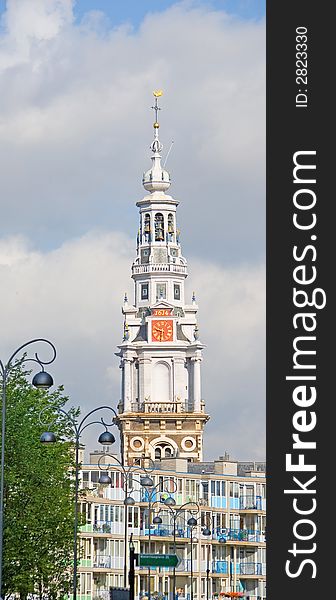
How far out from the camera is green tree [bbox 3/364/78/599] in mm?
81500

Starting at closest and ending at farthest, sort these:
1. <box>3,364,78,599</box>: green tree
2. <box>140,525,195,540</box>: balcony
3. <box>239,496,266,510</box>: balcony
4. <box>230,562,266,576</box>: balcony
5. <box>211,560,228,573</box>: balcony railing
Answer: <box>3,364,78,599</box>: green tree
<box>140,525,195,540</box>: balcony
<box>211,560,228,573</box>: balcony railing
<box>230,562,266,576</box>: balcony
<box>239,496,266,510</box>: balcony

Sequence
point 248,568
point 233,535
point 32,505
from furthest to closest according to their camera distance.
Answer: point 233,535 → point 248,568 → point 32,505

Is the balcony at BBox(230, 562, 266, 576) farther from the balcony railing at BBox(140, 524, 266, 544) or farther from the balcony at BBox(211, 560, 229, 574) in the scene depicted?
the balcony railing at BBox(140, 524, 266, 544)

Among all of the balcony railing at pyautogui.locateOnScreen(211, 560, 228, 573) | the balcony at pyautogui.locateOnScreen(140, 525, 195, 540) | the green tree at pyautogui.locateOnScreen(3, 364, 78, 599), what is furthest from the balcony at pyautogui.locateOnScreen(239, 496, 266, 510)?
the green tree at pyautogui.locateOnScreen(3, 364, 78, 599)

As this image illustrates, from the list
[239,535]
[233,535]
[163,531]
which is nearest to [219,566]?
[233,535]

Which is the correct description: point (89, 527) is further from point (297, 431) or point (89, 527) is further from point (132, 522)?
point (297, 431)

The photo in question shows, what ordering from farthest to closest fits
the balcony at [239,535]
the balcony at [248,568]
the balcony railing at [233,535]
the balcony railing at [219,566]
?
the balcony at [239,535] < the balcony at [248,568] < the balcony railing at [219,566] < the balcony railing at [233,535]

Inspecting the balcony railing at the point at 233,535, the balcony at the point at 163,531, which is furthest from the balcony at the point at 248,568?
the balcony at the point at 163,531

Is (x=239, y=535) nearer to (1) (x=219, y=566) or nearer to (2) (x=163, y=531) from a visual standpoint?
(1) (x=219, y=566)

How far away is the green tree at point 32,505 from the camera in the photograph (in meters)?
81.5

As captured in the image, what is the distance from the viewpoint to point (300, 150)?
3944 centimetres

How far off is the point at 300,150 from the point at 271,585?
891 centimetres

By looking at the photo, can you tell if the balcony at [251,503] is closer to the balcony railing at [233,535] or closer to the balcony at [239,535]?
the balcony railing at [233,535]

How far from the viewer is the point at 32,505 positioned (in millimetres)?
83062
